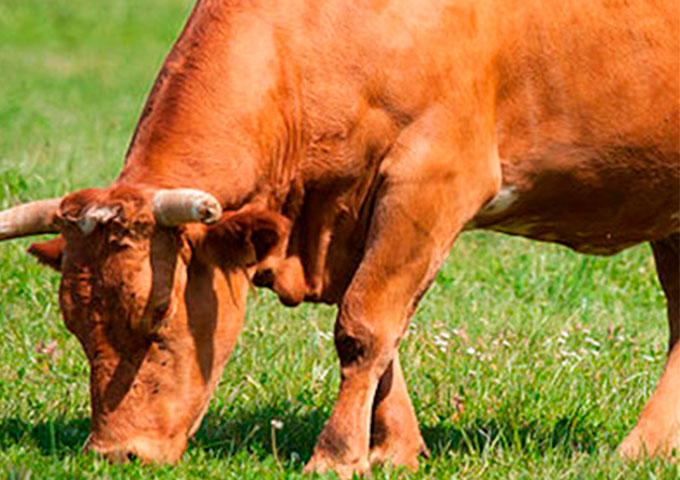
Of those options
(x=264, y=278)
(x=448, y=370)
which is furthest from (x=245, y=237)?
(x=448, y=370)

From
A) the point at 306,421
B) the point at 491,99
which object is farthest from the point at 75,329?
the point at 491,99

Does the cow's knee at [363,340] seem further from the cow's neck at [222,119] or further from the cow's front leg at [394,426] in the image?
the cow's neck at [222,119]

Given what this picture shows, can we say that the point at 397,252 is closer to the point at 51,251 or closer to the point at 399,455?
the point at 399,455

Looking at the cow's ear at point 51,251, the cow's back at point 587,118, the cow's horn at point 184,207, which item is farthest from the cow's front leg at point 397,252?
the cow's ear at point 51,251

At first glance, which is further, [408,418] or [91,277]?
[408,418]

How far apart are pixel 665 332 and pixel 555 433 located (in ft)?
7.32

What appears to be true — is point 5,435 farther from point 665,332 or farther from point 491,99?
point 665,332

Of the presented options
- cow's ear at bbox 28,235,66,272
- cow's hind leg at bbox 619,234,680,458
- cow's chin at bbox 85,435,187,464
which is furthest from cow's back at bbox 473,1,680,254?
cow's ear at bbox 28,235,66,272

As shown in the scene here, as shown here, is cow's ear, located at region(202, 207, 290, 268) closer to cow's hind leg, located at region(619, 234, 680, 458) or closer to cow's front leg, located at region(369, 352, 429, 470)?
cow's front leg, located at region(369, 352, 429, 470)

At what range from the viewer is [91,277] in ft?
18.2

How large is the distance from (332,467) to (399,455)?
22.6 inches

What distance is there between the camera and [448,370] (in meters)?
7.33

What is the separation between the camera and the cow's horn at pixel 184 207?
526cm

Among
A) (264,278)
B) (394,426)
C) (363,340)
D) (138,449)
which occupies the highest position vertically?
(264,278)
